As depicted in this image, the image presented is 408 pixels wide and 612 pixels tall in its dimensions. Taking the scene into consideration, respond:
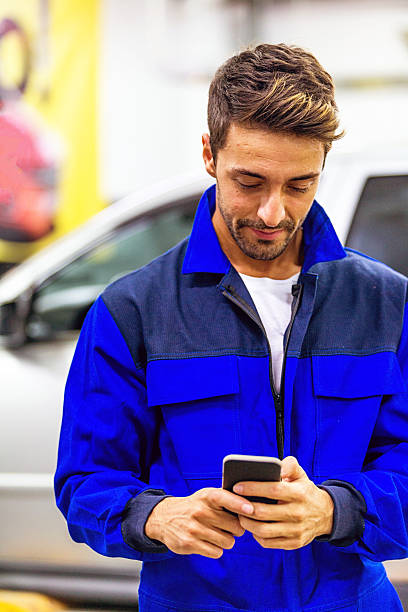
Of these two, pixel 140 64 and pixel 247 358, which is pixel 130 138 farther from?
pixel 247 358

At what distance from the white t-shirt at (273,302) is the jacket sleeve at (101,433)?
25 centimetres

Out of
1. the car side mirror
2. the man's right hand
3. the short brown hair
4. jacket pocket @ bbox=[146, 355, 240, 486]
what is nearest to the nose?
the short brown hair

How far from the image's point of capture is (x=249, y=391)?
1.29m

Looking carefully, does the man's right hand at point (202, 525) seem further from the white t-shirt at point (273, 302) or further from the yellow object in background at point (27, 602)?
the yellow object in background at point (27, 602)

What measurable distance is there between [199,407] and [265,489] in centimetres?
24

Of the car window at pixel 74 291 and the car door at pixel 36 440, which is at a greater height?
the car window at pixel 74 291

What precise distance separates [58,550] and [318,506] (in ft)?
5.26

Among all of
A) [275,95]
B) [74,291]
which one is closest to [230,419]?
[275,95]

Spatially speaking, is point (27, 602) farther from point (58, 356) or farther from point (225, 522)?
point (225, 522)

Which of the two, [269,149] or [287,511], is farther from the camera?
[269,149]

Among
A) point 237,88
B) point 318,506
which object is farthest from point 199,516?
point 237,88

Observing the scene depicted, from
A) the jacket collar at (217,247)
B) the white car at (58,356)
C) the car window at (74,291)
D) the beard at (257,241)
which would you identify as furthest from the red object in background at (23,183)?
the beard at (257,241)

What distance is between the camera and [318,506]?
45.6 inches

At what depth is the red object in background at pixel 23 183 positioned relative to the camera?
19.4 ft
